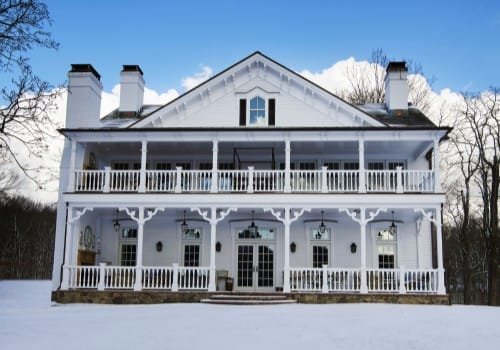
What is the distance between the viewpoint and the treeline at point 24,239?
51062mm

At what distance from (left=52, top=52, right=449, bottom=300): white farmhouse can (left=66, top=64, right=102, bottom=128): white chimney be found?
43 millimetres

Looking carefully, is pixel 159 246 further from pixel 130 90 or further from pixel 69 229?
pixel 130 90

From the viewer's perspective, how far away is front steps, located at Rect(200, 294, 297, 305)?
17562 mm

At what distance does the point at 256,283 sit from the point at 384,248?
482cm

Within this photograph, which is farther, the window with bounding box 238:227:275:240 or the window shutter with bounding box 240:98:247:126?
the window with bounding box 238:227:275:240

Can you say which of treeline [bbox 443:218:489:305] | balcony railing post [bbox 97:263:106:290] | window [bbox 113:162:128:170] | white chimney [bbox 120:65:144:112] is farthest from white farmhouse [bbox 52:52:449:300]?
treeline [bbox 443:218:489:305]

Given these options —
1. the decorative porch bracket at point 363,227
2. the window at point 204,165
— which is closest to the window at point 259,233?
the window at point 204,165

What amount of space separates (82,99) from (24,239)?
37.2 metres

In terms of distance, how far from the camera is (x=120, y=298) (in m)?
19.0

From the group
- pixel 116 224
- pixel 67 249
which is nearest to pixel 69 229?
pixel 67 249

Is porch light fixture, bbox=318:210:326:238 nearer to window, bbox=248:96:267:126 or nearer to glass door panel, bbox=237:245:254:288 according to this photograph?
glass door panel, bbox=237:245:254:288

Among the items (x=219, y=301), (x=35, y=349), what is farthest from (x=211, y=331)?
(x=219, y=301)

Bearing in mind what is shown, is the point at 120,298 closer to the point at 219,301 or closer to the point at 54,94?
the point at 219,301

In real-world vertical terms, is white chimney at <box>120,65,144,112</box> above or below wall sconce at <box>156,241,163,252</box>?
above
